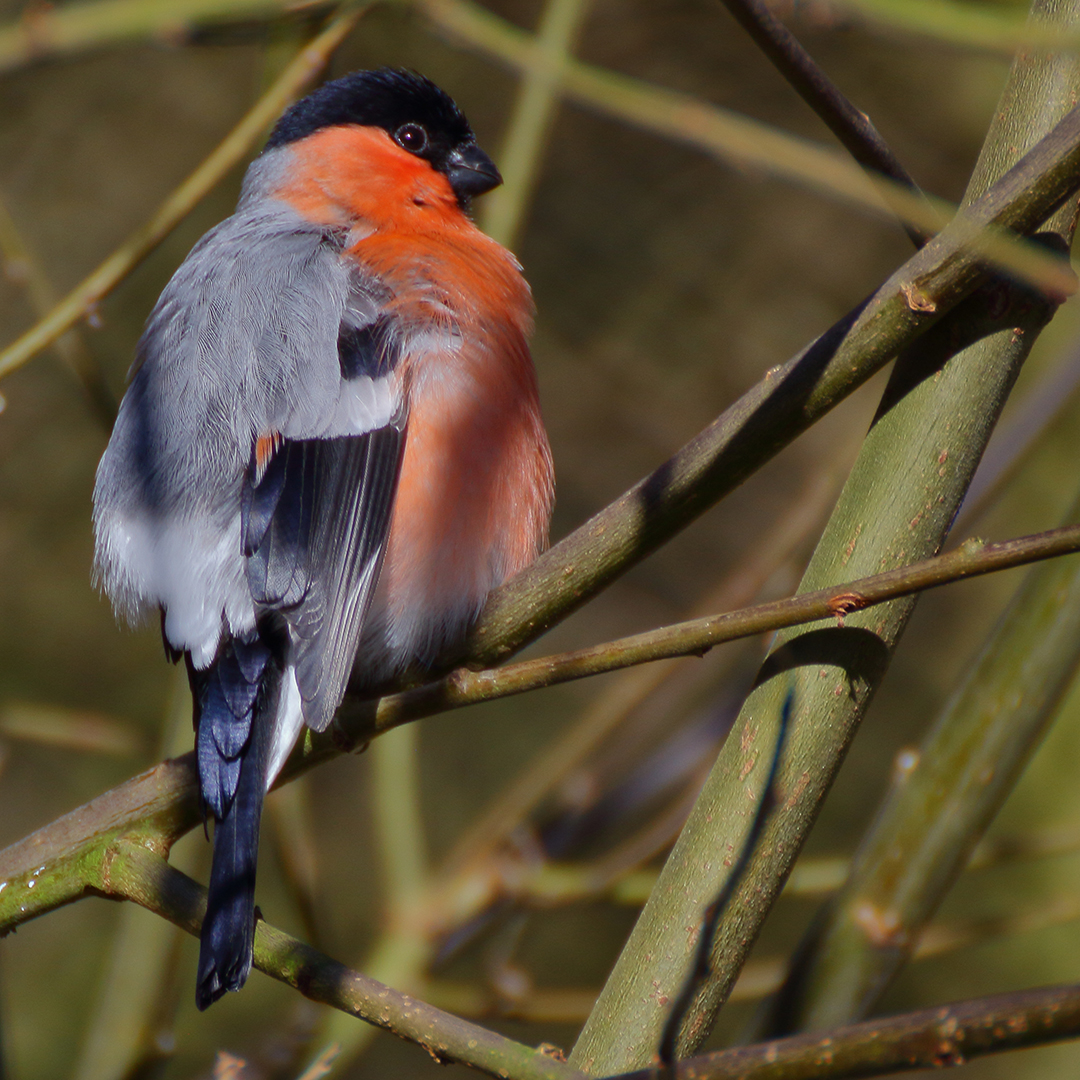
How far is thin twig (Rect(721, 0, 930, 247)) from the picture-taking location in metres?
1.41

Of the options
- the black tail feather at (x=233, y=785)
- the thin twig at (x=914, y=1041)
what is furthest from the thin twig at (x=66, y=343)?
the thin twig at (x=914, y=1041)

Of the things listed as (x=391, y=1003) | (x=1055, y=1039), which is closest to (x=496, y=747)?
(x=391, y=1003)

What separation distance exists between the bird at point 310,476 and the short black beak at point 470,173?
0.46m

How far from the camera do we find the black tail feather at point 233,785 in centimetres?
164

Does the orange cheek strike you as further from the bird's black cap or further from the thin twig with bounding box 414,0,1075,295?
the thin twig with bounding box 414,0,1075,295

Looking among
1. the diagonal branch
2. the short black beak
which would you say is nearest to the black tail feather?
the diagonal branch

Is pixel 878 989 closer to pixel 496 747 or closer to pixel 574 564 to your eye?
pixel 574 564

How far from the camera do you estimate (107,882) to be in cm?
175

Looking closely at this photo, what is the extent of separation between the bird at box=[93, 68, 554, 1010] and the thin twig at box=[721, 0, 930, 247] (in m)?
1.05

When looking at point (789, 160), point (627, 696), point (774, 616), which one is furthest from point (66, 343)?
point (774, 616)

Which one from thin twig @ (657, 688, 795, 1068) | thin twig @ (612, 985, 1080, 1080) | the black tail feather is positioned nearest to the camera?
thin twig @ (612, 985, 1080, 1080)

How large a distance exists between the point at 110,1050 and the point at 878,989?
1656 mm

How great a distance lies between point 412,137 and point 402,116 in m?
0.07

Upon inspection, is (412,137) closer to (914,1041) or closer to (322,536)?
(322,536)
